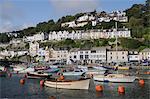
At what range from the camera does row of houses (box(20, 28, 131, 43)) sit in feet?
311

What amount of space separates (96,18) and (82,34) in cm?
1924

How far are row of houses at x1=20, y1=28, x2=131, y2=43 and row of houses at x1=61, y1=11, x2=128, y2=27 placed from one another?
13.1m

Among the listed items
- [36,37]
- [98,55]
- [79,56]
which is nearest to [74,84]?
[98,55]

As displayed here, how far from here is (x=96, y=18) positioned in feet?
397

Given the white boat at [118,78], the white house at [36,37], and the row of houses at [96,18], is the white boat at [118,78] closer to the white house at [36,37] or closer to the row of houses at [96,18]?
the row of houses at [96,18]

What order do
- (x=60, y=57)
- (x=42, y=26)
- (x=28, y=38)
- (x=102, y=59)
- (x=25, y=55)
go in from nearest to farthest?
(x=102, y=59) → (x=60, y=57) → (x=25, y=55) → (x=28, y=38) → (x=42, y=26)

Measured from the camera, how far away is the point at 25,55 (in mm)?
95375

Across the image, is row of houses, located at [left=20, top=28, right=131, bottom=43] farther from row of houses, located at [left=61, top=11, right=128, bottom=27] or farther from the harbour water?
the harbour water

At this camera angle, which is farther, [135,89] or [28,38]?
[28,38]

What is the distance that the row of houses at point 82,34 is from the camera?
311 ft

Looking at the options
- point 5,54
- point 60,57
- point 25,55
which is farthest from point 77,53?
point 5,54

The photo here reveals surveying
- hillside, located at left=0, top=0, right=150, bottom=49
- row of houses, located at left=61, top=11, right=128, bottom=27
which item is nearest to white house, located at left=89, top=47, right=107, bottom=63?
hillside, located at left=0, top=0, right=150, bottom=49

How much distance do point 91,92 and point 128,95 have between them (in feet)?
9.15

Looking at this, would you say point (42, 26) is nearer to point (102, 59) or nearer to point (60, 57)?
point (60, 57)
